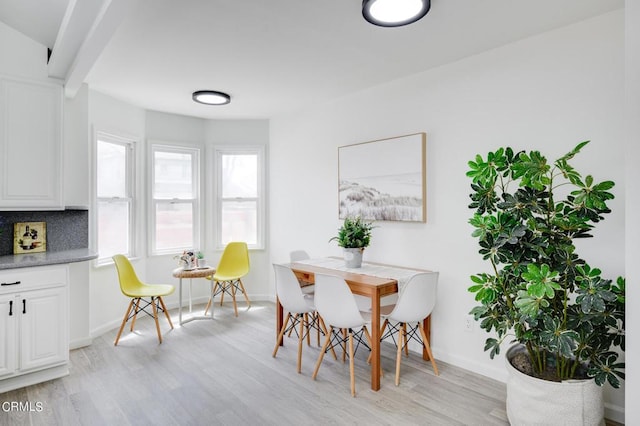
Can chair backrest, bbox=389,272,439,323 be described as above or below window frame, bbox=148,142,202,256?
below

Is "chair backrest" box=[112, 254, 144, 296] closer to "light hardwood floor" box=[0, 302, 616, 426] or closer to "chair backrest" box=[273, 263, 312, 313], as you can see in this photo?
"light hardwood floor" box=[0, 302, 616, 426]

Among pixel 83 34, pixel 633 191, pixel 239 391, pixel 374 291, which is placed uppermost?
pixel 83 34

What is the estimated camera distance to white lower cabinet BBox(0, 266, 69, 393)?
2709mm

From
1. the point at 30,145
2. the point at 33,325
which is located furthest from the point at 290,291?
the point at 30,145

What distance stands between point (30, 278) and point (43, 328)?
405mm

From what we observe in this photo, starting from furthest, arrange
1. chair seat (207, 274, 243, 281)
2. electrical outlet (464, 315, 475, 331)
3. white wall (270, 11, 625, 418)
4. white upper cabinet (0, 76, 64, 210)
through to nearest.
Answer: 1. chair seat (207, 274, 243, 281)
2. electrical outlet (464, 315, 475, 331)
3. white upper cabinet (0, 76, 64, 210)
4. white wall (270, 11, 625, 418)

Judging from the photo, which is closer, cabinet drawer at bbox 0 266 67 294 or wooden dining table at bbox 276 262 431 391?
cabinet drawer at bbox 0 266 67 294

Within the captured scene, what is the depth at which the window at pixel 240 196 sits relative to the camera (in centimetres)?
530

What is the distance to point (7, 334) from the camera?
2.71 meters

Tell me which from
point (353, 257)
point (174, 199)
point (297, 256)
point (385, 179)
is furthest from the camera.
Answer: point (174, 199)

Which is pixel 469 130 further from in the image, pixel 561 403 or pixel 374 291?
pixel 561 403

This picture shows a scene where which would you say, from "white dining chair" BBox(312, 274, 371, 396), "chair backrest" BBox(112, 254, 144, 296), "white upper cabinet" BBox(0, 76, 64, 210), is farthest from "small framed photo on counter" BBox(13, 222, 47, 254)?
"white dining chair" BBox(312, 274, 371, 396)

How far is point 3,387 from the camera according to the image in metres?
2.75

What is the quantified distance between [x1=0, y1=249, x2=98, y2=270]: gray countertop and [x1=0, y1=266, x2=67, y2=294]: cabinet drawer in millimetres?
53
